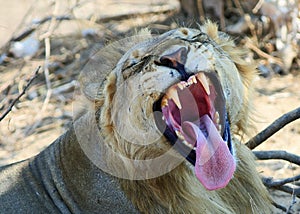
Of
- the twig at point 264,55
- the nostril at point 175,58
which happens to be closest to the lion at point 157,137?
the nostril at point 175,58

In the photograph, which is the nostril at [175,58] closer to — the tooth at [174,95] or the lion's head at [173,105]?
the lion's head at [173,105]

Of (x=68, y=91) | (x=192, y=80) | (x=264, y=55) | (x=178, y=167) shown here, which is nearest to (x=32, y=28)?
(x=68, y=91)

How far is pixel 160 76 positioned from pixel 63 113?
3.34 m

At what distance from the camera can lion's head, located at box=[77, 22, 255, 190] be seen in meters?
2.84

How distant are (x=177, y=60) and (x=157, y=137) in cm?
35

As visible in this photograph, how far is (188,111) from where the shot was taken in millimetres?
3037

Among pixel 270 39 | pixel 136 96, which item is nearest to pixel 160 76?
pixel 136 96

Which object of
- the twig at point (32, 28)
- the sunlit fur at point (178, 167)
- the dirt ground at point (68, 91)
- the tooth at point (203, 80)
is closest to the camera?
the tooth at point (203, 80)

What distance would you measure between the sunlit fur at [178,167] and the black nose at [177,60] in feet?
0.44

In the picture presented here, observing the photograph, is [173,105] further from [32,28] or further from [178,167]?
[32,28]

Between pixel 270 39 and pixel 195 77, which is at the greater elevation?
pixel 195 77

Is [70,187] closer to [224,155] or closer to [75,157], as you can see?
[75,157]

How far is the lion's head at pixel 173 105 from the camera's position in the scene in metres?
2.84

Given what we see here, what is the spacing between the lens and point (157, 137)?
295 cm
